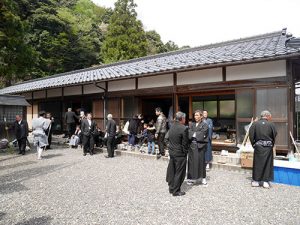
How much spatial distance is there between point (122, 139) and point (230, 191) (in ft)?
21.5

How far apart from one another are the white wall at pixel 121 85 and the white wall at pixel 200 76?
2.45 metres

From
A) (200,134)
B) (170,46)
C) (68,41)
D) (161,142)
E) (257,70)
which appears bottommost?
(161,142)

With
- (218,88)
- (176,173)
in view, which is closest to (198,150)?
(176,173)

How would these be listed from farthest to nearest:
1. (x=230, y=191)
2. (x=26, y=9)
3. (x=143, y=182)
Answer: (x=26, y=9)
(x=143, y=182)
(x=230, y=191)

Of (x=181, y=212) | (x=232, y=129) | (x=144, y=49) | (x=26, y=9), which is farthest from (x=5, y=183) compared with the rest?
(x=26, y=9)

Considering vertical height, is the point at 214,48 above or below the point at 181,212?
above

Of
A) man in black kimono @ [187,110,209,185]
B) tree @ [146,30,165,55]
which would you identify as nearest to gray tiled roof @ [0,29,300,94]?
man in black kimono @ [187,110,209,185]

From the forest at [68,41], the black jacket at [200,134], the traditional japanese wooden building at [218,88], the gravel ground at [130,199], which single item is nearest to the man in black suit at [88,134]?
the traditional japanese wooden building at [218,88]

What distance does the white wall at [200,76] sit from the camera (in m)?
8.27

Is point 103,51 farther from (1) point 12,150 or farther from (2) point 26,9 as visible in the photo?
(1) point 12,150

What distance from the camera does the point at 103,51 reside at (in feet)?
96.8

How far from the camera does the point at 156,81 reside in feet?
32.8

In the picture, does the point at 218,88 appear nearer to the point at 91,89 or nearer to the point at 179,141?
the point at 179,141

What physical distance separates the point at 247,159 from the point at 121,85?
6.65 metres
